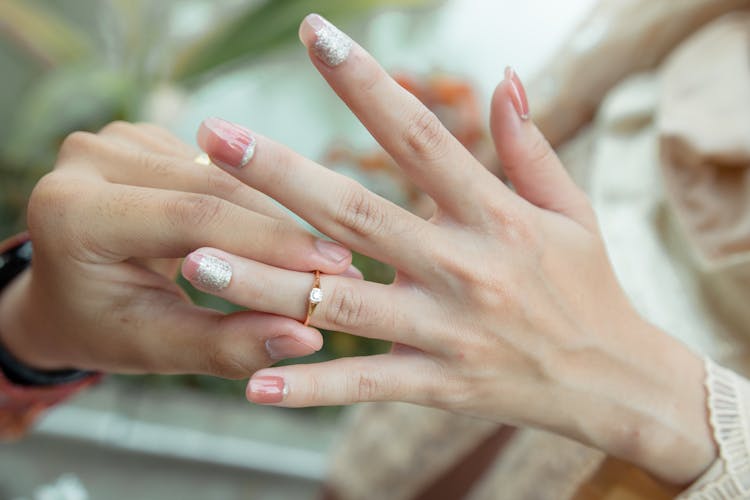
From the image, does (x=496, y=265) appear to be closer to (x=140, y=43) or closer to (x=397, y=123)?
(x=397, y=123)

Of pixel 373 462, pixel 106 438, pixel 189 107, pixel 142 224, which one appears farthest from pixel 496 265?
pixel 189 107

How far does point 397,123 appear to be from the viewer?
52 cm

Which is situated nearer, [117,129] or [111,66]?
[117,129]

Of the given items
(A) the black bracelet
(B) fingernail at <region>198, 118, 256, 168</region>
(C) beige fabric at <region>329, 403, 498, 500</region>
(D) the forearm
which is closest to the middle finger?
(B) fingernail at <region>198, 118, 256, 168</region>

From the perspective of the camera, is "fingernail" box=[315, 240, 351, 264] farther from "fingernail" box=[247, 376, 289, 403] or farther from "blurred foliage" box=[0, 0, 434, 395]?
"blurred foliage" box=[0, 0, 434, 395]

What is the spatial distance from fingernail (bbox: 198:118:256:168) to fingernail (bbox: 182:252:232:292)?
2.7 inches

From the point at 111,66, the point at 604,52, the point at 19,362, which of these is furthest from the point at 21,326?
the point at 111,66

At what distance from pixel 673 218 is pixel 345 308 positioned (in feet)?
1.76

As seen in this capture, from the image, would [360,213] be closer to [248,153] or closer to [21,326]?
[248,153]

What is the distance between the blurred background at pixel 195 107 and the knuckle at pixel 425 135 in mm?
1038

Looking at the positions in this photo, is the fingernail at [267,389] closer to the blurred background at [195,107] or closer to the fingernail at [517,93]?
the fingernail at [517,93]

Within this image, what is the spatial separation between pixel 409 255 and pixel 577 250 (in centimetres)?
16

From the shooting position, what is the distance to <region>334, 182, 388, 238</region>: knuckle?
0.53m

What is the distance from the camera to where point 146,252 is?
1.78 feet
